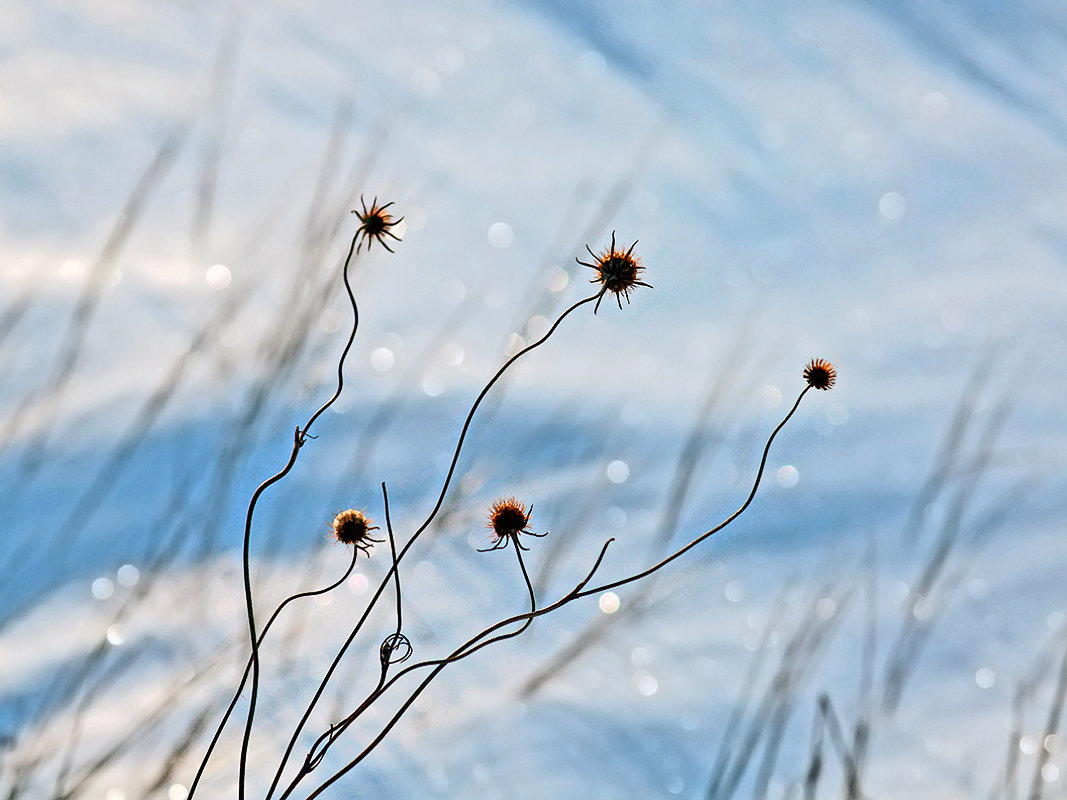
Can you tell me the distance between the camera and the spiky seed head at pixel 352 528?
1114 millimetres

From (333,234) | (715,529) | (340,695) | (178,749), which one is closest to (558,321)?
(715,529)

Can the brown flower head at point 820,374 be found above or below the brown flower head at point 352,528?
above

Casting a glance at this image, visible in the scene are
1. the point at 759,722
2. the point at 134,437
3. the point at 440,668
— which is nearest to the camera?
the point at 440,668

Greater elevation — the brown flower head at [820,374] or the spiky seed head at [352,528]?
the brown flower head at [820,374]

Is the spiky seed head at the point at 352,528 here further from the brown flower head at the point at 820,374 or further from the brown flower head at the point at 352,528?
the brown flower head at the point at 820,374

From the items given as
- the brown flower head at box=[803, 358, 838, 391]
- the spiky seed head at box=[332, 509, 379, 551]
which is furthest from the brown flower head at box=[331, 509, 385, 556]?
the brown flower head at box=[803, 358, 838, 391]

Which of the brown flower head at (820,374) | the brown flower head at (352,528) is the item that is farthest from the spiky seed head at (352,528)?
the brown flower head at (820,374)

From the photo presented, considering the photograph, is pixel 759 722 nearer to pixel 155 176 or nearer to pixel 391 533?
pixel 391 533

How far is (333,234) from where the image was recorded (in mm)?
1305

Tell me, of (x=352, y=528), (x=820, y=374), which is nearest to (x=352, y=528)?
(x=352, y=528)

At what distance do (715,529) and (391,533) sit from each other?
310mm

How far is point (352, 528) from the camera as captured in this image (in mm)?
1127

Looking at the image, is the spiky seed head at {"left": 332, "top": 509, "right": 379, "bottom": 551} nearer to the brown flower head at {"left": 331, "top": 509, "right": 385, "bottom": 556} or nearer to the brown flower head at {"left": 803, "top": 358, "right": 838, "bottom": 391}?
the brown flower head at {"left": 331, "top": 509, "right": 385, "bottom": 556}

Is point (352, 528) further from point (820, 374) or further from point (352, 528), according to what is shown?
point (820, 374)
